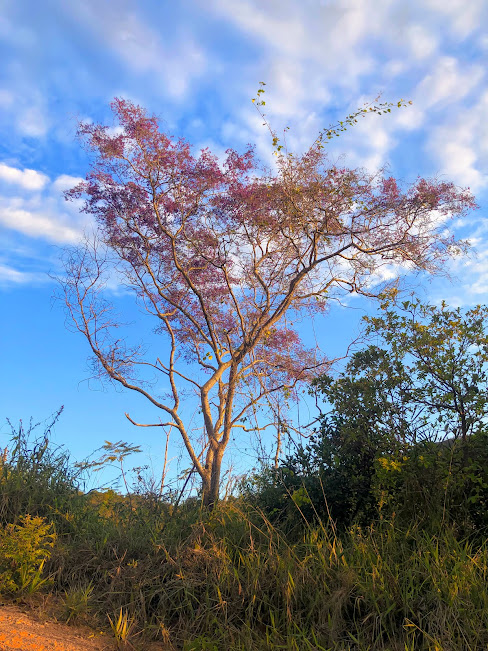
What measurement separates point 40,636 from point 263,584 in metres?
1.49

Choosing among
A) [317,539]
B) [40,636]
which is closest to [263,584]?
[317,539]

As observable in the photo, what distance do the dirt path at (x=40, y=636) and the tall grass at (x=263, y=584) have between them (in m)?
0.14

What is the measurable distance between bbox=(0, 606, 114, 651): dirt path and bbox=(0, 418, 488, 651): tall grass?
0.14 metres

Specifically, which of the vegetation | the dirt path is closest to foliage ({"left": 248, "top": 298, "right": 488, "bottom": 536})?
the vegetation

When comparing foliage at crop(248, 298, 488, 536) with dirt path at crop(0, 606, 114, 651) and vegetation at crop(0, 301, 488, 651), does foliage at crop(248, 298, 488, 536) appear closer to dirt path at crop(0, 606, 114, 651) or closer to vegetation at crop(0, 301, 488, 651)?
vegetation at crop(0, 301, 488, 651)

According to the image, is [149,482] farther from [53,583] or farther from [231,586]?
[231,586]

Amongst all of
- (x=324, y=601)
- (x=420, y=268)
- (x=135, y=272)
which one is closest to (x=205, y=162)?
(x=135, y=272)

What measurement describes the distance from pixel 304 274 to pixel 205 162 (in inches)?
125

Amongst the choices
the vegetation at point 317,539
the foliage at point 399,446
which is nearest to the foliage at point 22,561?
the vegetation at point 317,539

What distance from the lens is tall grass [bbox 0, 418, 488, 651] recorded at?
3145mm

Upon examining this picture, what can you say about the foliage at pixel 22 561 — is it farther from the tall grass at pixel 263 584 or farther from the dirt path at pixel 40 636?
the dirt path at pixel 40 636

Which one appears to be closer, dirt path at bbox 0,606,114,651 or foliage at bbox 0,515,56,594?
dirt path at bbox 0,606,114,651

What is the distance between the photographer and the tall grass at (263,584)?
3.14 meters

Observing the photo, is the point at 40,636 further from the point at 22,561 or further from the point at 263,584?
the point at 263,584
